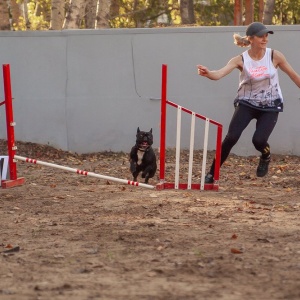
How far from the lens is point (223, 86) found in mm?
16062

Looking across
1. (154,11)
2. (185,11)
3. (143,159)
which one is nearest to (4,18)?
(143,159)

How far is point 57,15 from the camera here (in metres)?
22.7

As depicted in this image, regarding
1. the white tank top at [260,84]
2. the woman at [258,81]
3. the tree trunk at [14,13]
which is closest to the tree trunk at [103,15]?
the woman at [258,81]

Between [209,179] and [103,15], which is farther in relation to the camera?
[103,15]

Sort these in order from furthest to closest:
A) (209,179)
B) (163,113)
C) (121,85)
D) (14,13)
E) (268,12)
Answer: (14,13)
(268,12)
(121,85)
(209,179)
(163,113)

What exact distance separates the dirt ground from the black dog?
498 millimetres

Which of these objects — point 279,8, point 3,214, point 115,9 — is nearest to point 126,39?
point 3,214

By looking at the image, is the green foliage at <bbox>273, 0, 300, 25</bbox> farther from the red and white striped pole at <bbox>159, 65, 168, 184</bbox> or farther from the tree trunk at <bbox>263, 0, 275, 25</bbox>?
the red and white striped pole at <bbox>159, 65, 168, 184</bbox>

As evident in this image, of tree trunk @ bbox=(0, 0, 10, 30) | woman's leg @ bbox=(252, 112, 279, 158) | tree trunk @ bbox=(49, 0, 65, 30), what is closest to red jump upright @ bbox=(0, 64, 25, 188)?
woman's leg @ bbox=(252, 112, 279, 158)

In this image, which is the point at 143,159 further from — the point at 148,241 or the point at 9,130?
the point at 148,241

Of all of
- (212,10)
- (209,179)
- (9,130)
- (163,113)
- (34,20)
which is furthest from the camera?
(212,10)

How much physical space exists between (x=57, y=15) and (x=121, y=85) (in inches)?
280

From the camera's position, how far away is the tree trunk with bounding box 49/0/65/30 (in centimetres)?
2253

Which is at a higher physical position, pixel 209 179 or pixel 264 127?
pixel 264 127
